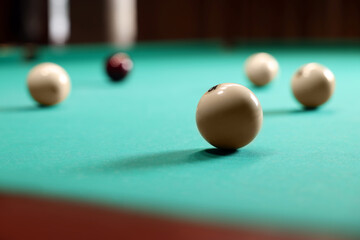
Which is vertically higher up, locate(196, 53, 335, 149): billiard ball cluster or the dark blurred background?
the dark blurred background

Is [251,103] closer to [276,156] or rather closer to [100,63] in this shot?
[276,156]

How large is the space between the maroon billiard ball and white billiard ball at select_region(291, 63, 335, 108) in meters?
1.93

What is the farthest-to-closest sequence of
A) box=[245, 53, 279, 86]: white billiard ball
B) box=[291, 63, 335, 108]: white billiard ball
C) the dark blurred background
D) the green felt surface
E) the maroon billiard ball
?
the dark blurred background → the maroon billiard ball → box=[245, 53, 279, 86]: white billiard ball → box=[291, 63, 335, 108]: white billiard ball → the green felt surface

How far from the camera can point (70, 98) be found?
3.71 m

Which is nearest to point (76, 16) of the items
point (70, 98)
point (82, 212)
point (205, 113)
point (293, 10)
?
point (293, 10)

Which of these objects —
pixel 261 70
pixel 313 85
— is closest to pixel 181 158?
pixel 313 85

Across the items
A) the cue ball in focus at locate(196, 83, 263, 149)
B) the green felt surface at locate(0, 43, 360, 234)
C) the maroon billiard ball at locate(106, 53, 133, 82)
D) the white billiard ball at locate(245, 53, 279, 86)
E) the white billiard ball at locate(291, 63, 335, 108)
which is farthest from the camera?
the maroon billiard ball at locate(106, 53, 133, 82)

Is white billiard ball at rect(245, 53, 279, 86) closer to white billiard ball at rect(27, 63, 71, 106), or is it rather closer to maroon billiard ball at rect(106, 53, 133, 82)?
maroon billiard ball at rect(106, 53, 133, 82)

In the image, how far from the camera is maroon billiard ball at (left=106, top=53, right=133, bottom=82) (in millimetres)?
4543

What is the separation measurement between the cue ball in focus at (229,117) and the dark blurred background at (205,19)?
711 cm

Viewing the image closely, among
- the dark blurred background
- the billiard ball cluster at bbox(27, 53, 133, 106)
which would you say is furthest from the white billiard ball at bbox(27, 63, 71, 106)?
the dark blurred background

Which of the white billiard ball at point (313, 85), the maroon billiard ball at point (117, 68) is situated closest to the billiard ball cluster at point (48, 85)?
the maroon billiard ball at point (117, 68)

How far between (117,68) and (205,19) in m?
6.54

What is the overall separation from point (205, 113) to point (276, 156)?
315 millimetres
